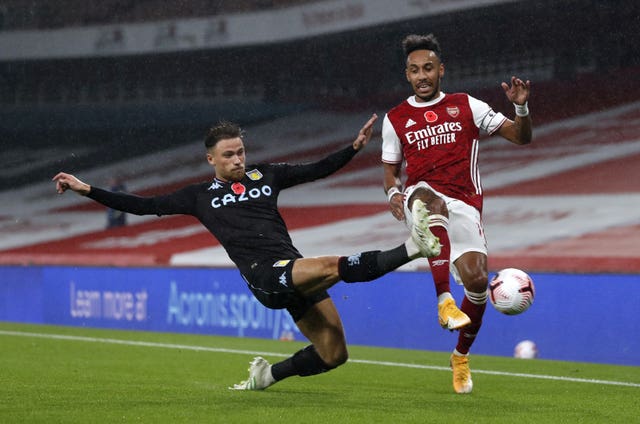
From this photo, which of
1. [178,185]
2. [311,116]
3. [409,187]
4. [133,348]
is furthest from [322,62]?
[409,187]

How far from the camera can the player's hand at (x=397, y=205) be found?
6.48 meters

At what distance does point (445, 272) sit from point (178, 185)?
648 inches

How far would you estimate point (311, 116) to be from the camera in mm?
23297

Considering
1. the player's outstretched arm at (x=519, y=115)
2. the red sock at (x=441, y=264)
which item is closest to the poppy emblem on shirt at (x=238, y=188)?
the red sock at (x=441, y=264)

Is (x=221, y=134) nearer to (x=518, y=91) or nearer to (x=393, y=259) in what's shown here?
(x=393, y=259)

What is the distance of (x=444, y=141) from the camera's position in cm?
688

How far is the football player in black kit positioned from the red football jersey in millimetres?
519

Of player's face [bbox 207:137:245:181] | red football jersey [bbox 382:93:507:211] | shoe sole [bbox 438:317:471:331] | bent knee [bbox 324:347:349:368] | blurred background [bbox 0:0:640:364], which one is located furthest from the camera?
blurred background [bbox 0:0:640:364]

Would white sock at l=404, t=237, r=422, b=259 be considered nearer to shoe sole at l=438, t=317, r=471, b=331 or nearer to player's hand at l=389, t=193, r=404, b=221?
shoe sole at l=438, t=317, r=471, b=331

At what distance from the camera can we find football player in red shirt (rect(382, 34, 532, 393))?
672cm

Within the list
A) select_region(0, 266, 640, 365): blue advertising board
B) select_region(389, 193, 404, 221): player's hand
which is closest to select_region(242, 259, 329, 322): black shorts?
select_region(389, 193, 404, 221): player's hand

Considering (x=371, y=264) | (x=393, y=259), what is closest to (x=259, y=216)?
(x=371, y=264)

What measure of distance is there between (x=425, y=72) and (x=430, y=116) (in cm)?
28

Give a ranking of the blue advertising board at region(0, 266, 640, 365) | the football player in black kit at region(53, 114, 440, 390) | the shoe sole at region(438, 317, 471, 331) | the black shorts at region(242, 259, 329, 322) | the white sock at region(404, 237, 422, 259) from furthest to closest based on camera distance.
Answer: the blue advertising board at region(0, 266, 640, 365)
the football player in black kit at region(53, 114, 440, 390)
the black shorts at region(242, 259, 329, 322)
the shoe sole at region(438, 317, 471, 331)
the white sock at region(404, 237, 422, 259)
